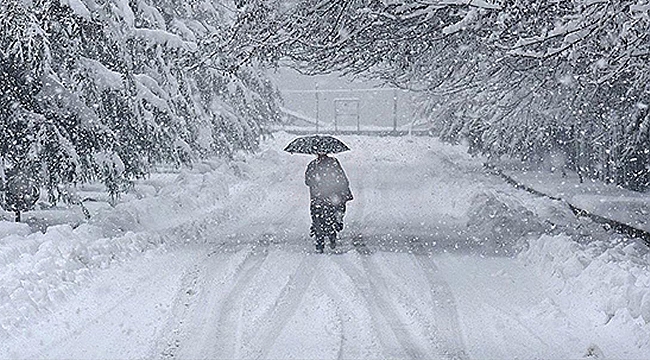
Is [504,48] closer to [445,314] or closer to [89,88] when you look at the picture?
[445,314]

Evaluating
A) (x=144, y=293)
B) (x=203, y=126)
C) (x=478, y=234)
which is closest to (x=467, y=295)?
(x=144, y=293)

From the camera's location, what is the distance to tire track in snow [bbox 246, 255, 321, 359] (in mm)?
8031

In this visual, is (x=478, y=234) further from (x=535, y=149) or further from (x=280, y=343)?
(x=535, y=149)

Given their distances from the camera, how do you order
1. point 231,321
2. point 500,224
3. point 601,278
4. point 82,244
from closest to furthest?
point 231,321, point 601,278, point 82,244, point 500,224

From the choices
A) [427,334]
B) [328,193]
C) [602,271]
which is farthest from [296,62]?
[427,334]

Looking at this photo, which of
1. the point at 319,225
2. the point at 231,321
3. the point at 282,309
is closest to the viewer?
the point at 231,321

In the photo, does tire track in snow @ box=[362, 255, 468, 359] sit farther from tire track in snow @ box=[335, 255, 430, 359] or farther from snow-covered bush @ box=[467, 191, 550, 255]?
snow-covered bush @ box=[467, 191, 550, 255]

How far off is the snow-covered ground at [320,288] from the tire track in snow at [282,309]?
1.3 inches

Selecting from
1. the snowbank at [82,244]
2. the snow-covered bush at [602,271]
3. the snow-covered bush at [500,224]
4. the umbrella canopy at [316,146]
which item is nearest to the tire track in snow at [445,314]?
the snow-covered bush at [602,271]

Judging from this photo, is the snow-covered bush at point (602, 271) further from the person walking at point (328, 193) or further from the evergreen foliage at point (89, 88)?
the evergreen foliage at point (89, 88)

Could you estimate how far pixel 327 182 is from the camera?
47.3 ft

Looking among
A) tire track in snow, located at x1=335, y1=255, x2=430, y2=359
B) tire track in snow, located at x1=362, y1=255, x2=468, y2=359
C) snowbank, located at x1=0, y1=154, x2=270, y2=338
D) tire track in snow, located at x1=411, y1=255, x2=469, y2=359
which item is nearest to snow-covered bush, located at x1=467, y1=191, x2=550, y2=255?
tire track in snow, located at x1=411, y1=255, x2=469, y2=359

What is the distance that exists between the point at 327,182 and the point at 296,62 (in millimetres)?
2147

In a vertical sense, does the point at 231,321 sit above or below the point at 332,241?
above
